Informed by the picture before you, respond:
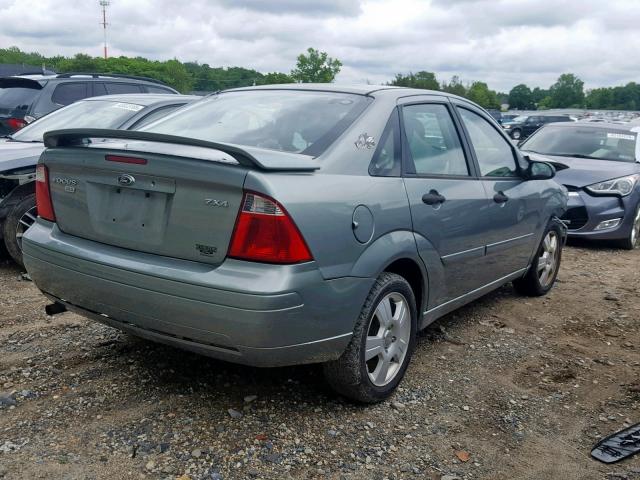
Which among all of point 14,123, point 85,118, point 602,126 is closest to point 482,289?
point 85,118

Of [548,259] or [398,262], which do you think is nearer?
[398,262]

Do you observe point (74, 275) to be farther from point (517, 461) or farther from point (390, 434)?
point (517, 461)

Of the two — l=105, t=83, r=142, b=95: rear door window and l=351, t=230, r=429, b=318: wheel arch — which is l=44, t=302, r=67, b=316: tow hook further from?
l=105, t=83, r=142, b=95: rear door window

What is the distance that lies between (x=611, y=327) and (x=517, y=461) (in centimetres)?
246

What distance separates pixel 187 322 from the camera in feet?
9.39

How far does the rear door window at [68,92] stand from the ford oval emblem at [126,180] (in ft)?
23.4

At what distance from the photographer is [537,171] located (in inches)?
196

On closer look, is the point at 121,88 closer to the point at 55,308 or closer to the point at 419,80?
the point at 55,308

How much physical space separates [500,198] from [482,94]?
104904 mm

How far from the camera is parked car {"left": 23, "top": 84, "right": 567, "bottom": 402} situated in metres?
2.81

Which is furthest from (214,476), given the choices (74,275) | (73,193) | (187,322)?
(73,193)

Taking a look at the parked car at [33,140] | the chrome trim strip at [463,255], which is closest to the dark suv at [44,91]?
the parked car at [33,140]

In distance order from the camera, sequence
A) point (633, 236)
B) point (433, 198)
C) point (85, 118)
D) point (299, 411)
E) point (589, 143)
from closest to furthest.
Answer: point (299, 411), point (433, 198), point (85, 118), point (633, 236), point (589, 143)

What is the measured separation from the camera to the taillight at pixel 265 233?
2783mm
